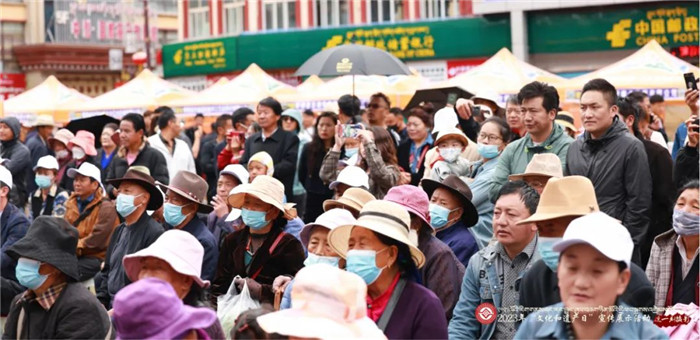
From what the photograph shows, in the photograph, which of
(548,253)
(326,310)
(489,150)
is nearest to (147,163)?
(489,150)

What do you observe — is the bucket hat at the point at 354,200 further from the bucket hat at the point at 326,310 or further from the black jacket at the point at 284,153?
the black jacket at the point at 284,153

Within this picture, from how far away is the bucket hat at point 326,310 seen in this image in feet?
14.5

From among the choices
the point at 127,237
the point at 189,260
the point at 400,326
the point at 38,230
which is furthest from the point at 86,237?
the point at 400,326

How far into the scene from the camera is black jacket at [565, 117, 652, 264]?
7.54 metres

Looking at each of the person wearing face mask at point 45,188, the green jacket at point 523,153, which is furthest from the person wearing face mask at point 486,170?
the person wearing face mask at point 45,188

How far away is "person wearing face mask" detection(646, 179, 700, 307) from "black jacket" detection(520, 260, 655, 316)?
98 centimetres

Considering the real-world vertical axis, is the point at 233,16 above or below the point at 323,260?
above

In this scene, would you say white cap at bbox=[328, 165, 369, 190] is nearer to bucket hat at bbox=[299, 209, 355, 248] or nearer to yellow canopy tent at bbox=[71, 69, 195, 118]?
bucket hat at bbox=[299, 209, 355, 248]

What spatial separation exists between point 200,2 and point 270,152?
2932 cm

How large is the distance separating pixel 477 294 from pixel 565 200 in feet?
2.69

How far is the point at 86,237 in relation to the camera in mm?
10242

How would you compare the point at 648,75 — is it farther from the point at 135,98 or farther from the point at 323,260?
the point at 323,260

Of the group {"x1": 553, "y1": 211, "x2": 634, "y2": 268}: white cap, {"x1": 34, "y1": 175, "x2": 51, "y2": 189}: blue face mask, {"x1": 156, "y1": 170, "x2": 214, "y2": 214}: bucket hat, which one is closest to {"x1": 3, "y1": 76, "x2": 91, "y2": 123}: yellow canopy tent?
{"x1": 34, "y1": 175, "x2": 51, "y2": 189}: blue face mask

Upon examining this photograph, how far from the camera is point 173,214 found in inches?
360
